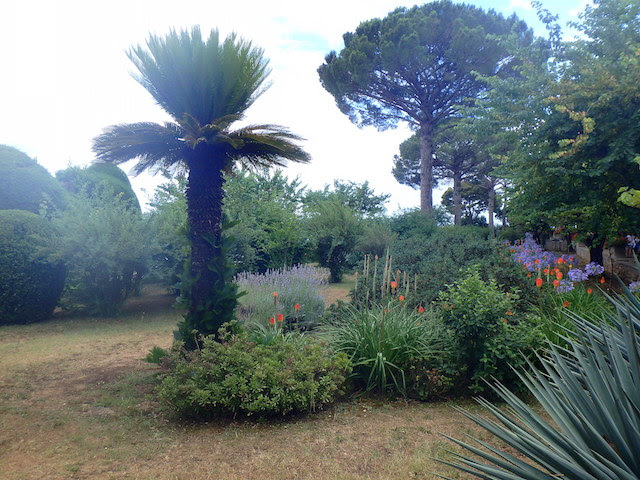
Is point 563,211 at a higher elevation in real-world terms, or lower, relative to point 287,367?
higher

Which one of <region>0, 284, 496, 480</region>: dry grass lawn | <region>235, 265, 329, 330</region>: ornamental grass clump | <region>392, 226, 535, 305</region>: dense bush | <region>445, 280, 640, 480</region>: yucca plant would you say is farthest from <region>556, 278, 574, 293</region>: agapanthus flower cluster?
<region>445, 280, 640, 480</region>: yucca plant

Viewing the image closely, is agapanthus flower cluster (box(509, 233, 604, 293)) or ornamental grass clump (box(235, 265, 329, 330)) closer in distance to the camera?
agapanthus flower cluster (box(509, 233, 604, 293))

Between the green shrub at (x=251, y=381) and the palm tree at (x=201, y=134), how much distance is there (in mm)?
996

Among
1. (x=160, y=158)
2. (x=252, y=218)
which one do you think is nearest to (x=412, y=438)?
(x=160, y=158)

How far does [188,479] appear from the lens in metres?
3.29

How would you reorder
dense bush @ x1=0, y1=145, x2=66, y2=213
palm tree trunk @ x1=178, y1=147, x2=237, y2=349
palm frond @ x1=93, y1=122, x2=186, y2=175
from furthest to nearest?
dense bush @ x1=0, y1=145, x2=66, y2=213
palm tree trunk @ x1=178, y1=147, x2=237, y2=349
palm frond @ x1=93, y1=122, x2=186, y2=175

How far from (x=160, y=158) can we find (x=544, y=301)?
5591 millimetres

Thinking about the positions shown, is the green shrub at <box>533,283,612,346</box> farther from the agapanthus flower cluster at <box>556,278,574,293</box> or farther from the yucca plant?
the yucca plant

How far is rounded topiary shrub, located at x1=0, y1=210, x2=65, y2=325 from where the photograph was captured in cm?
991

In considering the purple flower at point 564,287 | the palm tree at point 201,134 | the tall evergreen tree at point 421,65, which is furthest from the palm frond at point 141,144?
the tall evergreen tree at point 421,65

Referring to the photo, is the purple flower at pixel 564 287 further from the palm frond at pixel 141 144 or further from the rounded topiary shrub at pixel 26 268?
the rounded topiary shrub at pixel 26 268

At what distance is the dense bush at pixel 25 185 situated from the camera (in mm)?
12672

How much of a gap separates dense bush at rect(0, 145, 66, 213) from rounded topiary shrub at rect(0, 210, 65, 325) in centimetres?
230

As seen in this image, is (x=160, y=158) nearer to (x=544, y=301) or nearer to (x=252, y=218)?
(x=544, y=301)
